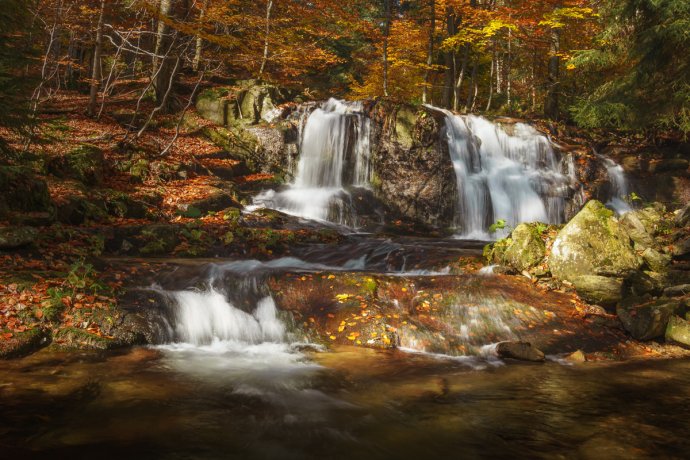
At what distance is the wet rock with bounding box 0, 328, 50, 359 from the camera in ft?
16.5

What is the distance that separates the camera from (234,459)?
11.1 feet

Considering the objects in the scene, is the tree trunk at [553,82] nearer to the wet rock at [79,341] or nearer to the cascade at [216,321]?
the cascade at [216,321]

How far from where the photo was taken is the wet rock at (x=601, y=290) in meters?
7.52

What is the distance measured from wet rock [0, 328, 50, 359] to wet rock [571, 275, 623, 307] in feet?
26.5

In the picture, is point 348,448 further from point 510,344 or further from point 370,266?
point 370,266

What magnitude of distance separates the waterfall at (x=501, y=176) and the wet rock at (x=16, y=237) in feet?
38.1

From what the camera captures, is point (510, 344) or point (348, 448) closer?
point (348, 448)

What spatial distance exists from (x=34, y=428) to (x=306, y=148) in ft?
46.9

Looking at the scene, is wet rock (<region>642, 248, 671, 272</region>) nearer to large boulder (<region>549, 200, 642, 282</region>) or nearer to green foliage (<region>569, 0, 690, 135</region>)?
large boulder (<region>549, 200, 642, 282</region>)

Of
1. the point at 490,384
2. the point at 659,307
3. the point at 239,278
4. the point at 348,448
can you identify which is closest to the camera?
the point at 348,448

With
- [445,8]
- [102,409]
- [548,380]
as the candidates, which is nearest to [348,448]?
[102,409]

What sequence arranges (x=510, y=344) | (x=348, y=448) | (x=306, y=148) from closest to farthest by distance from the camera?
(x=348, y=448) → (x=510, y=344) → (x=306, y=148)

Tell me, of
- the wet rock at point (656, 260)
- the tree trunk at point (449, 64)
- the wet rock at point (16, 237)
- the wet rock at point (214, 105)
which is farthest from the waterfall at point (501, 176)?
the wet rock at point (16, 237)

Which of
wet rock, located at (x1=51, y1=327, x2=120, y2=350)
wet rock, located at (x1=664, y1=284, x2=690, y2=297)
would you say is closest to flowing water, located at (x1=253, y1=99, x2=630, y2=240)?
wet rock, located at (x1=664, y1=284, x2=690, y2=297)
